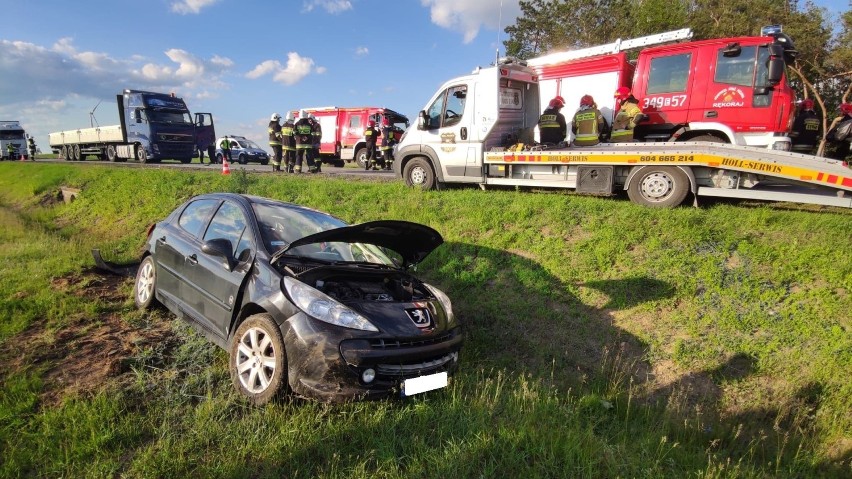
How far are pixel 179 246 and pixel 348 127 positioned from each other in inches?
651

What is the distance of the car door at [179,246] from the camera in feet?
14.9

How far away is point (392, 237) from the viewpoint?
13.6 feet

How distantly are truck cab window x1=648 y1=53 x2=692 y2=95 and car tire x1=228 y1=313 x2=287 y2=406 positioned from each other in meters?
8.60

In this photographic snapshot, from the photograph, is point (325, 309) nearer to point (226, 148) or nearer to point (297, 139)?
point (297, 139)

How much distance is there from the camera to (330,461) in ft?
8.91

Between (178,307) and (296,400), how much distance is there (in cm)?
201

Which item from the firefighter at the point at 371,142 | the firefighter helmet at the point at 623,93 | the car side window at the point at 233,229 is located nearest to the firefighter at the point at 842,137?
the firefighter helmet at the point at 623,93

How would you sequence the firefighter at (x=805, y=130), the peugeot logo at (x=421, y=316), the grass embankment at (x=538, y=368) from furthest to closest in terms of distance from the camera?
1. the firefighter at (x=805, y=130)
2. the peugeot logo at (x=421, y=316)
3. the grass embankment at (x=538, y=368)

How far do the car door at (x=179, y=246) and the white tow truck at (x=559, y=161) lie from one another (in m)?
5.18

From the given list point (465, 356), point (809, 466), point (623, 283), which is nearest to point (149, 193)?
point (465, 356)

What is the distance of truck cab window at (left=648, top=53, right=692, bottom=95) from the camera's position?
8.65 m

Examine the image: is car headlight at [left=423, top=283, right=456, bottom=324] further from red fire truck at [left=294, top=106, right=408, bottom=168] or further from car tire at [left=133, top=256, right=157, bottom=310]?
red fire truck at [left=294, top=106, right=408, bottom=168]

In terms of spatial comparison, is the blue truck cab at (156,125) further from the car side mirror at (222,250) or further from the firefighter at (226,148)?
the car side mirror at (222,250)

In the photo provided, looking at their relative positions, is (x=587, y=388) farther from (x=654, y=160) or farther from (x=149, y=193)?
(x=149, y=193)
